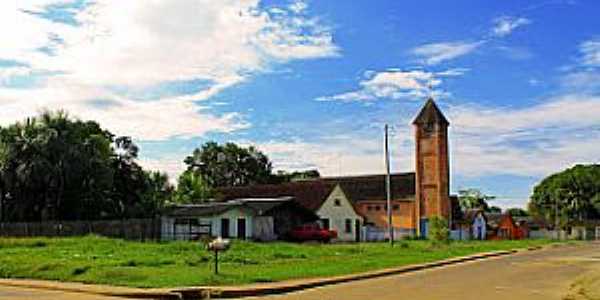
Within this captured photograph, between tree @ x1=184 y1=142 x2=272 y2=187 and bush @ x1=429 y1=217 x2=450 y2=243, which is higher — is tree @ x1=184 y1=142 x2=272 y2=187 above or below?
above

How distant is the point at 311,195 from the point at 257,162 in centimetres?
5009

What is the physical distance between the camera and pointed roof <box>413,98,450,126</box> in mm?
83625

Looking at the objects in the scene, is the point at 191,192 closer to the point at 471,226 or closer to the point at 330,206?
the point at 330,206

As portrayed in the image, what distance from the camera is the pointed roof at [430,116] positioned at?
83625 millimetres

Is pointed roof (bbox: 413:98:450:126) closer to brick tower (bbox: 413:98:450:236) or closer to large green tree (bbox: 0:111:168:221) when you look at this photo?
brick tower (bbox: 413:98:450:236)

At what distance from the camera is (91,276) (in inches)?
937

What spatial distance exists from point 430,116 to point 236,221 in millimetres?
29470

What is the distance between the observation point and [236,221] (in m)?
62.8

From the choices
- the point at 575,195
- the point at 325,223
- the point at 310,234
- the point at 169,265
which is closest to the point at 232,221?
the point at 310,234

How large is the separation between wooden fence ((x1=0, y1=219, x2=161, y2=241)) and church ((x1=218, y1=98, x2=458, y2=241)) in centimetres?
2198

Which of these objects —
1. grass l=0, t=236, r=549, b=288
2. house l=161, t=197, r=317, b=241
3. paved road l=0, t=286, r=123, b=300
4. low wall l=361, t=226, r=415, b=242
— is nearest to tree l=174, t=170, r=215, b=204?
low wall l=361, t=226, r=415, b=242

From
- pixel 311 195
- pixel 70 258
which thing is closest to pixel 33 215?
pixel 311 195

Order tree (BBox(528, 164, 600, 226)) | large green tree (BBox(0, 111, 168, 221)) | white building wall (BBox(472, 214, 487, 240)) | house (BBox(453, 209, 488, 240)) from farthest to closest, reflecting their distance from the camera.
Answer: tree (BBox(528, 164, 600, 226)), white building wall (BBox(472, 214, 487, 240)), house (BBox(453, 209, 488, 240)), large green tree (BBox(0, 111, 168, 221))

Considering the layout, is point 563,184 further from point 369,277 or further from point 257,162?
point 369,277
